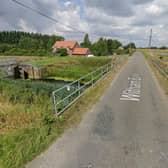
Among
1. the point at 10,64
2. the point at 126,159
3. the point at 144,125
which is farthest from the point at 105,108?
the point at 10,64

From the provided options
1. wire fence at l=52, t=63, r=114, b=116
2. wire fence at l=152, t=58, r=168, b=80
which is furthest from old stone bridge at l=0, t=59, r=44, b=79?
wire fence at l=52, t=63, r=114, b=116

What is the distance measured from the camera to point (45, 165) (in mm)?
3635

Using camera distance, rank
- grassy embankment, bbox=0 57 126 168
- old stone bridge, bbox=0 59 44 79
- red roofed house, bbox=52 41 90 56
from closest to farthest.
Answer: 1. grassy embankment, bbox=0 57 126 168
2. old stone bridge, bbox=0 59 44 79
3. red roofed house, bbox=52 41 90 56

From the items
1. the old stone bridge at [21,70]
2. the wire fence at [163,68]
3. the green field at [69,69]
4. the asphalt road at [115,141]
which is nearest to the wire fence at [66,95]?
the asphalt road at [115,141]

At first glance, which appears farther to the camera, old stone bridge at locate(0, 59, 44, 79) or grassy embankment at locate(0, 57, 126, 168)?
old stone bridge at locate(0, 59, 44, 79)

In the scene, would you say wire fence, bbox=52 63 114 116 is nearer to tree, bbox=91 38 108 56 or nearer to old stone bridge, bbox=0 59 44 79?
old stone bridge, bbox=0 59 44 79

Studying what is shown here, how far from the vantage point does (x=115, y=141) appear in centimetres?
461

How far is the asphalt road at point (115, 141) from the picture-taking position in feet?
12.3

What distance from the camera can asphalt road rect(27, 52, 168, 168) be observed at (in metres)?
3.75

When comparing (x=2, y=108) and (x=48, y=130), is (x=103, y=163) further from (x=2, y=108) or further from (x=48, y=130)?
(x=2, y=108)

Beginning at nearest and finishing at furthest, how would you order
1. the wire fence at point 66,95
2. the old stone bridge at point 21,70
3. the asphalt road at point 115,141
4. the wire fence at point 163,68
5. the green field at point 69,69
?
the asphalt road at point 115,141, the wire fence at point 66,95, the wire fence at point 163,68, the green field at point 69,69, the old stone bridge at point 21,70

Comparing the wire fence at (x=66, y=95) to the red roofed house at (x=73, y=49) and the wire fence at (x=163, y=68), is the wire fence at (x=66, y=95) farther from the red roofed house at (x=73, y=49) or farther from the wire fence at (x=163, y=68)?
the red roofed house at (x=73, y=49)

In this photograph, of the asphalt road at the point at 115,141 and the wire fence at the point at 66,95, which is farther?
the wire fence at the point at 66,95

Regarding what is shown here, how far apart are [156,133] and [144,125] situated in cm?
56
